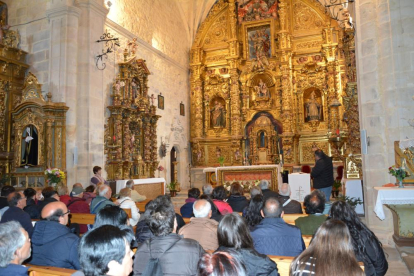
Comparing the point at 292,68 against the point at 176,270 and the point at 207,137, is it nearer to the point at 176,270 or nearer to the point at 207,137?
the point at 207,137

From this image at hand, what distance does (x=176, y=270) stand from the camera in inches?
112

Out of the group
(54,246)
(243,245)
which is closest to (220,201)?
(54,246)

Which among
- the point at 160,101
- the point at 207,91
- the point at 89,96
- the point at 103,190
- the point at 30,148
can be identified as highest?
the point at 207,91

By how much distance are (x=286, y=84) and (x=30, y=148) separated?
12904 millimetres

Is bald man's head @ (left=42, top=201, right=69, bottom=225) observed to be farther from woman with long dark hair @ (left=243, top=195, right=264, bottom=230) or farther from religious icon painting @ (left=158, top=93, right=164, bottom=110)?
religious icon painting @ (left=158, top=93, right=164, bottom=110)

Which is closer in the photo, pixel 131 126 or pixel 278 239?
pixel 278 239

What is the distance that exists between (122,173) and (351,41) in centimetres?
1120

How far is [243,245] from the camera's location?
276cm

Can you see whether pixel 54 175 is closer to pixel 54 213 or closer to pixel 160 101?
pixel 54 213

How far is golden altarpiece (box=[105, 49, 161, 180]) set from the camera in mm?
13234

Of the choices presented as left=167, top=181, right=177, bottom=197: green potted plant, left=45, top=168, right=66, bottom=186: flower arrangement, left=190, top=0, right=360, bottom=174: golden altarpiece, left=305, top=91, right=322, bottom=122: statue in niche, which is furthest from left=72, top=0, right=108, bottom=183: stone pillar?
left=305, top=91, right=322, bottom=122: statue in niche

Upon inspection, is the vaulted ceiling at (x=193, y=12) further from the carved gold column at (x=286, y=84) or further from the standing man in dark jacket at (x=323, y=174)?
the standing man in dark jacket at (x=323, y=174)

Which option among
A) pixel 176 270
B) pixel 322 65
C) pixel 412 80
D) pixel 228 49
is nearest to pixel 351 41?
pixel 322 65

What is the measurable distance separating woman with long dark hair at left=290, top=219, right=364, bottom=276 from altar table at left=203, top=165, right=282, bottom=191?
39.2 feet
